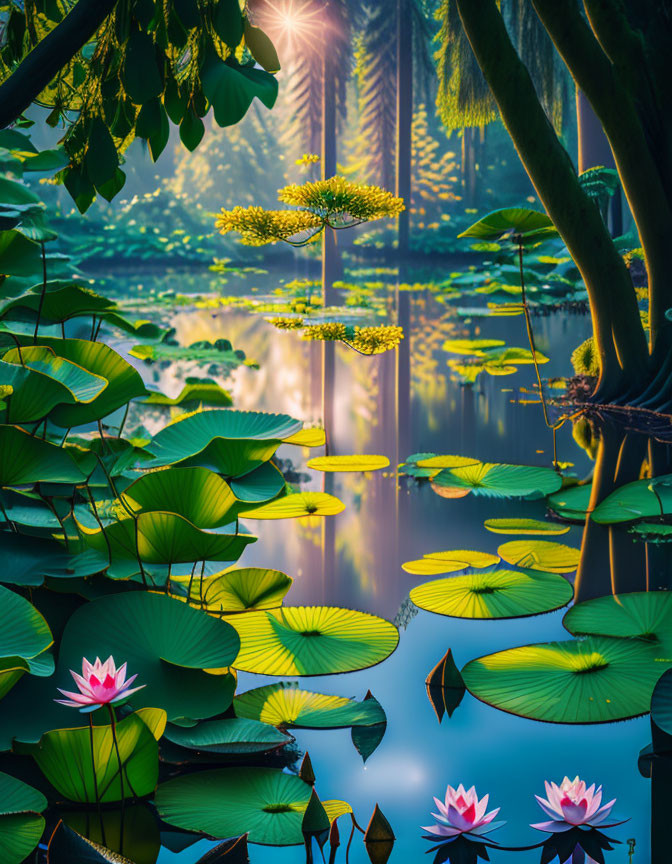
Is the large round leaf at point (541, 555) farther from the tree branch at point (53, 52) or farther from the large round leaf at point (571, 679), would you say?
the tree branch at point (53, 52)

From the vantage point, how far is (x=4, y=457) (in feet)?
4.94

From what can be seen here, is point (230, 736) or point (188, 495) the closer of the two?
point (230, 736)

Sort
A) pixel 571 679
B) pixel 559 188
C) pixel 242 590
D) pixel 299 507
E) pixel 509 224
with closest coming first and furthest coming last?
pixel 571 679 → pixel 242 590 → pixel 299 507 → pixel 509 224 → pixel 559 188

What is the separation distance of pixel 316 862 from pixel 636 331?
3.14 metres

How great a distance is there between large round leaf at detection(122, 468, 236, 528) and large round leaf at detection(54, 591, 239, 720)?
307 mm

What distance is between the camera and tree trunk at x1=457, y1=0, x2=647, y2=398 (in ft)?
10.9

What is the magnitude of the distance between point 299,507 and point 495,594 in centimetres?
84

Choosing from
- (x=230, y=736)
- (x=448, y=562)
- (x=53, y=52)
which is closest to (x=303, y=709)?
(x=230, y=736)

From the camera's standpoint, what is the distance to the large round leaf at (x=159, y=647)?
128cm

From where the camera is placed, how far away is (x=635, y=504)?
2359 mm

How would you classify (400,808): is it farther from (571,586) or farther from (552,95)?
(552,95)

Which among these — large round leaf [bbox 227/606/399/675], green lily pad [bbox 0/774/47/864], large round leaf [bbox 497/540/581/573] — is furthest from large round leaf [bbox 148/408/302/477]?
green lily pad [bbox 0/774/47/864]

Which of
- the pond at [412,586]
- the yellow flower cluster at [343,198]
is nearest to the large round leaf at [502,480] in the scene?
the pond at [412,586]

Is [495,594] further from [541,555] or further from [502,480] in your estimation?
[502,480]
